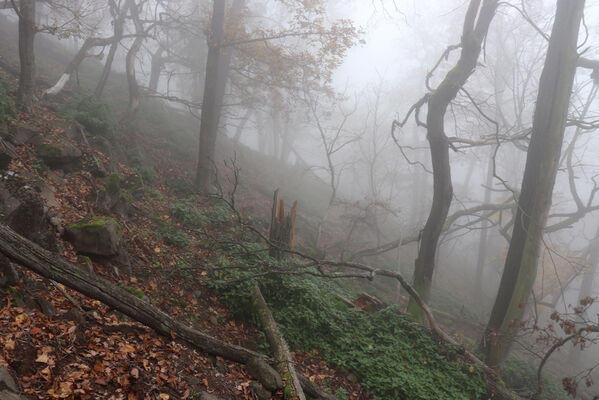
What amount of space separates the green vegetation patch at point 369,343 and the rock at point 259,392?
173 centimetres

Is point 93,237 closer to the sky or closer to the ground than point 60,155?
closer to the ground

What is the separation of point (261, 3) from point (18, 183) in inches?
956

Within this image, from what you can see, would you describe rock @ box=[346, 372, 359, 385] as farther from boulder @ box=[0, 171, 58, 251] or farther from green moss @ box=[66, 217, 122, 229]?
boulder @ box=[0, 171, 58, 251]

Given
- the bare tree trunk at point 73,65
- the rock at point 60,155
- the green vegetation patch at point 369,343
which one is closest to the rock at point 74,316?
the green vegetation patch at point 369,343

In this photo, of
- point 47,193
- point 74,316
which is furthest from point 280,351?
point 47,193

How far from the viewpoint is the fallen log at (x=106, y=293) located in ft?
10.1

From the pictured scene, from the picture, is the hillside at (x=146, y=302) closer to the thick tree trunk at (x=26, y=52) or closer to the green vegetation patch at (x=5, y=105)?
the green vegetation patch at (x=5, y=105)

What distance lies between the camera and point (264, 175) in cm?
2167

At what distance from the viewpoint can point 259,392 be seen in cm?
392

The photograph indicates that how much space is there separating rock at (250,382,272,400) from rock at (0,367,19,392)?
7.25 ft

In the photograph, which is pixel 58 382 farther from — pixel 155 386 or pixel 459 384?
pixel 459 384

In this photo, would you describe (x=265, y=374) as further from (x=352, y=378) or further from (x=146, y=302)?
(x=352, y=378)

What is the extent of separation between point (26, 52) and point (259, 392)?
8730 mm

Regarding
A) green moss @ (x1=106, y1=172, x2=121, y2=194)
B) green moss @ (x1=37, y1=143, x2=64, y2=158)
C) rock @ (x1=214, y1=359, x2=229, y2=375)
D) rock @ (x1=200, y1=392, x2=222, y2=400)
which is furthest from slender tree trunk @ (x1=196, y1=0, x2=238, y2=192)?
rock @ (x1=200, y1=392, x2=222, y2=400)
